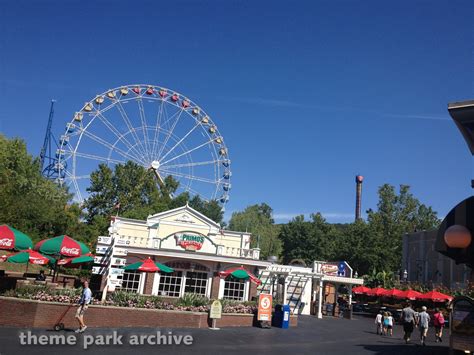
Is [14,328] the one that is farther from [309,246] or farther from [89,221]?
[309,246]

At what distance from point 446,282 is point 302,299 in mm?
23448

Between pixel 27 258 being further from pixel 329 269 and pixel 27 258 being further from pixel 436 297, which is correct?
pixel 436 297

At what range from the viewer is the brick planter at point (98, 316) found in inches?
567

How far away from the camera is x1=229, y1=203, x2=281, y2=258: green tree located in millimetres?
75438

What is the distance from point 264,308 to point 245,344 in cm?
543

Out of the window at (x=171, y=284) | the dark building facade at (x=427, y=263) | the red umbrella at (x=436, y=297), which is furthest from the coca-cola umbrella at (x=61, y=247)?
the dark building facade at (x=427, y=263)

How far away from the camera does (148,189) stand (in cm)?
5534

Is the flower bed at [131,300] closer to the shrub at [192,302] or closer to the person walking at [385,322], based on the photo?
the shrub at [192,302]

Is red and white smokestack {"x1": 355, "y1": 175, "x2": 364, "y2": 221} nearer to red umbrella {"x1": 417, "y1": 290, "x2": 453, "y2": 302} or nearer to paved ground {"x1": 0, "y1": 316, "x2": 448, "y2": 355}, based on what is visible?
red umbrella {"x1": 417, "y1": 290, "x2": 453, "y2": 302}

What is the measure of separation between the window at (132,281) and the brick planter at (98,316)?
881 cm

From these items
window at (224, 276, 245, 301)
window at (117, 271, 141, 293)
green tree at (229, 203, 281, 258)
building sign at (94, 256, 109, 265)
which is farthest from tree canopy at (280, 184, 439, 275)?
building sign at (94, 256, 109, 265)

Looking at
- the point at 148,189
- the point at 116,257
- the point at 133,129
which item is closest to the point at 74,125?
the point at 133,129

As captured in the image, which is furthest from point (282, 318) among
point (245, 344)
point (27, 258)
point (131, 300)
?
point (27, 258)

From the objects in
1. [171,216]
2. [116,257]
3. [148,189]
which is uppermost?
[148,189]
